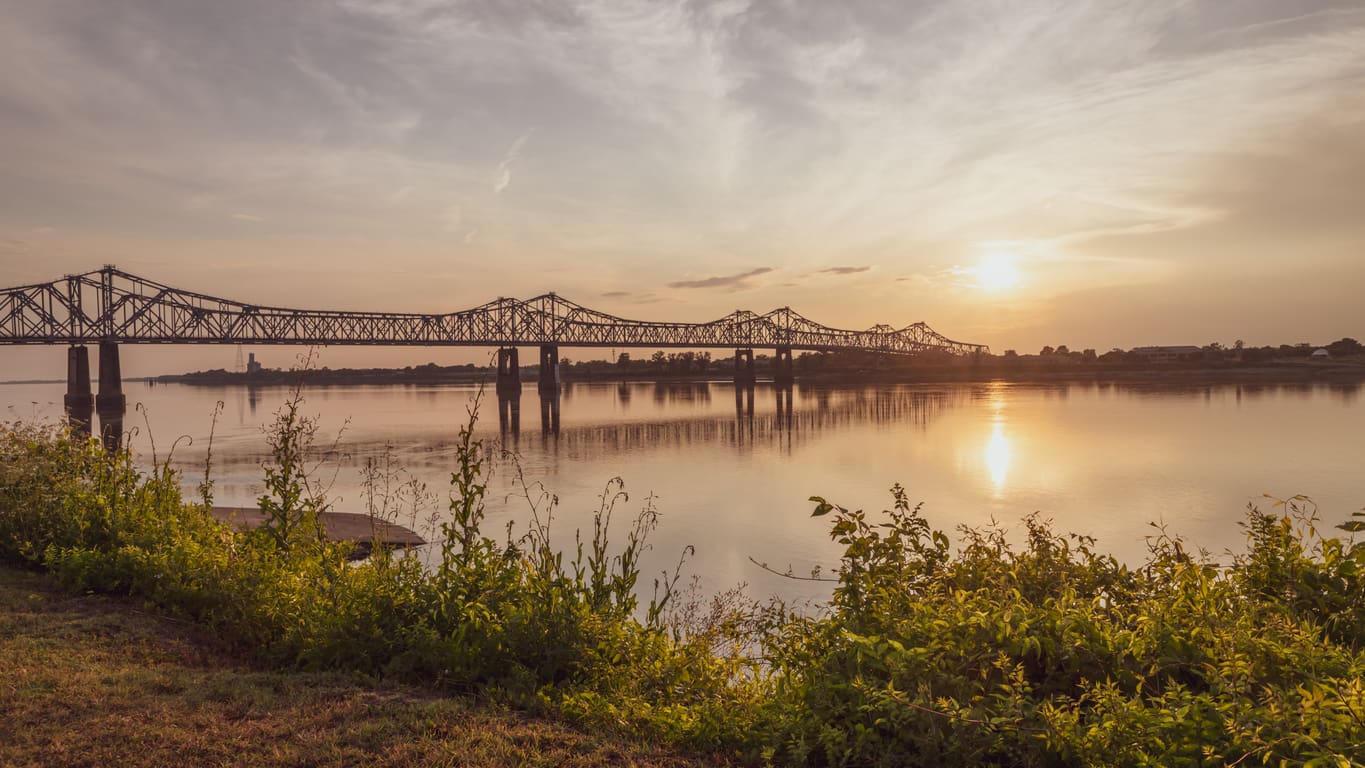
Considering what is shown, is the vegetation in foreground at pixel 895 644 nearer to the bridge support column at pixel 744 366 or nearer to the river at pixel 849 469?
the river at pixel 849 469

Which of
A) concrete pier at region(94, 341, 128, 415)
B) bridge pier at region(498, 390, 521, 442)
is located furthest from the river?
concrete pier at region(94, 341, 128, 415)

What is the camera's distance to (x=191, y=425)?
58.6 metres

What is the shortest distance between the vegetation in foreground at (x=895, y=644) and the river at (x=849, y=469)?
2.11 metres

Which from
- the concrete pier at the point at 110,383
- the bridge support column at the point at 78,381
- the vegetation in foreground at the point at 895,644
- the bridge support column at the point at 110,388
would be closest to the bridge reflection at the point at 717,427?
the vegetation in foreground at the point at 895,644

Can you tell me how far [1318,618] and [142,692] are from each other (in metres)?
8.27

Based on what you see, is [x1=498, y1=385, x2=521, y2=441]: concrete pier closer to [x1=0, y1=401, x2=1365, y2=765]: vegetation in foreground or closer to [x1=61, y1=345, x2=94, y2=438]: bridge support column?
[x1=0, y1=401, x2=1365, y2=765]: vegetation in foreground

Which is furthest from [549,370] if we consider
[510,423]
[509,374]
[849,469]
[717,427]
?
[849,469]

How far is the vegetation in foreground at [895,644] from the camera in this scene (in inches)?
155

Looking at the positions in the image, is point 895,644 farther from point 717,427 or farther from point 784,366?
point 784,366

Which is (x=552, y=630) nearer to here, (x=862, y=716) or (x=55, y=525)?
(x=862, y=716)

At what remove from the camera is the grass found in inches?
185

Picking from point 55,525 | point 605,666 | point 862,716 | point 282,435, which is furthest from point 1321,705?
point 55,525

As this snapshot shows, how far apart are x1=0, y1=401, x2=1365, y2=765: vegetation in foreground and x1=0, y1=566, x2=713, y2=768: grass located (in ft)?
1.06

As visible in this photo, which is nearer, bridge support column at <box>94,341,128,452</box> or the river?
the river
